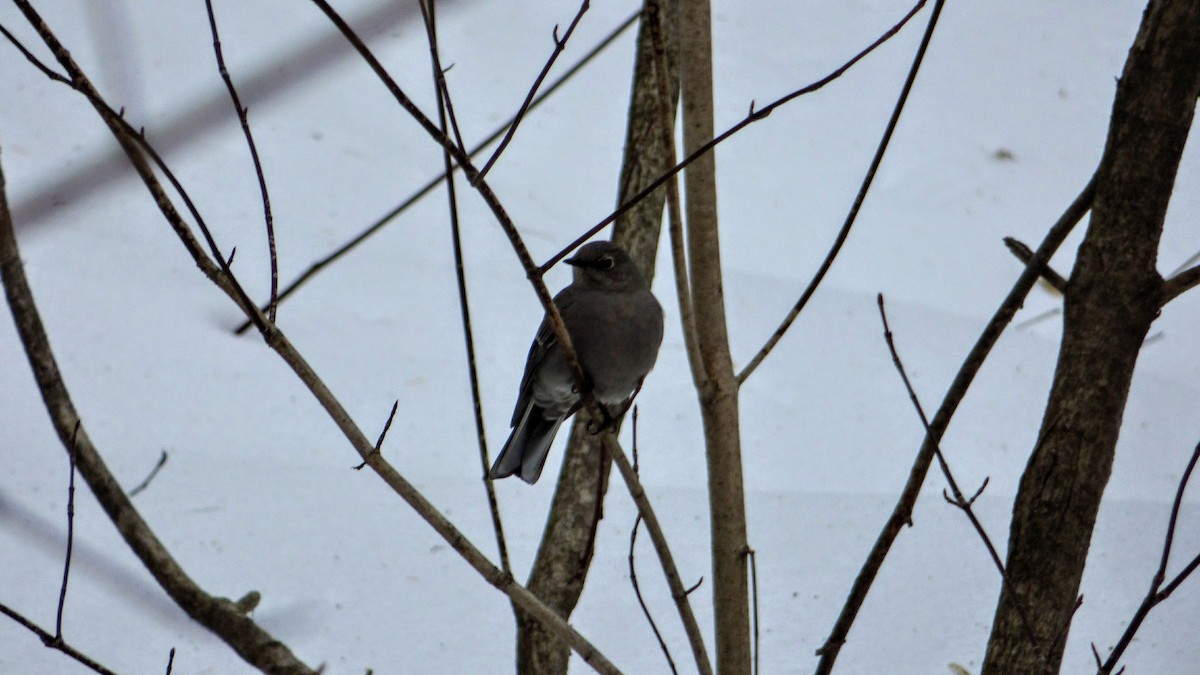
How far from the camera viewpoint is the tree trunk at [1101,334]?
251 cm

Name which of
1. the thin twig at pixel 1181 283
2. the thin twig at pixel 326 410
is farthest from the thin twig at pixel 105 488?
the thin twig at pixel 1181 283

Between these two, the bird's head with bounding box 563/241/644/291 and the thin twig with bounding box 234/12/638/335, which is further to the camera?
the bird's head with bounding box 563/241/644/291

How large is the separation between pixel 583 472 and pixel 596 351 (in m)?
0.34

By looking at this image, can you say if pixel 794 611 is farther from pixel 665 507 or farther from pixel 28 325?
pixel 28 325

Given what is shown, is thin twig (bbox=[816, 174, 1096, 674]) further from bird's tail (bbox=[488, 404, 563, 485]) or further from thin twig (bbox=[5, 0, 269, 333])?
thin twig (bbox=[5, 0, 269, 333])

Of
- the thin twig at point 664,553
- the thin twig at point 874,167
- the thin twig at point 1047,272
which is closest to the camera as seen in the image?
the thin twig at point 874,167

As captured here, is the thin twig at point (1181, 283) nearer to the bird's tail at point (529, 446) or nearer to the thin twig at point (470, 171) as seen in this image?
the thin twig at point (470, 171)

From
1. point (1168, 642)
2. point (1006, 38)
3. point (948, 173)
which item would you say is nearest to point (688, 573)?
point (1168, 642)

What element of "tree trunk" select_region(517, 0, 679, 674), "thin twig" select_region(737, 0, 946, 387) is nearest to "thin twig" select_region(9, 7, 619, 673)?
"thin twig" select_region(737, 0, 946, 387)

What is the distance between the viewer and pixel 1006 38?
6336 mm

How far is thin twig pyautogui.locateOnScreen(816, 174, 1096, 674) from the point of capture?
2197 millimetres

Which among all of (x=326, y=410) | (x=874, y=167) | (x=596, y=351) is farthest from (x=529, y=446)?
(x=874, y=167)

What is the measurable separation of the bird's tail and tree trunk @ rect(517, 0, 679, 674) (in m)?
0.12

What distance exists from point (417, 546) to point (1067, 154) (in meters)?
3.83
